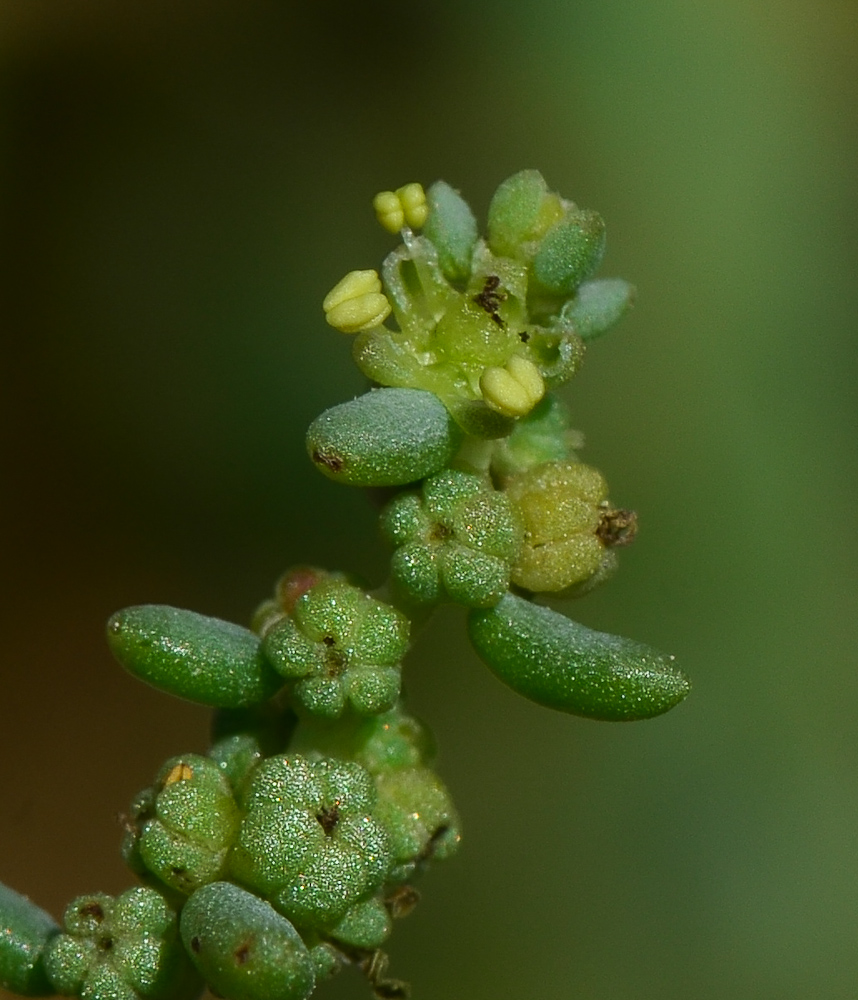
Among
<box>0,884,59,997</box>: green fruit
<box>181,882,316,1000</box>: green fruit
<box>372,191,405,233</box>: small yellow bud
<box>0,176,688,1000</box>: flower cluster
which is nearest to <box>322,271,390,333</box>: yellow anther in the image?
<box>0,176,688,1000</box>: flower cluster

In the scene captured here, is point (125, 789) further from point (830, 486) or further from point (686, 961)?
point (830, 486)

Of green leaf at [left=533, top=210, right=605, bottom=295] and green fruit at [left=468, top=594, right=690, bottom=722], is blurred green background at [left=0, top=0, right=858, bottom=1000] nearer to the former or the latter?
green fruit at [left=468, top=594, right=690, bottom=722]

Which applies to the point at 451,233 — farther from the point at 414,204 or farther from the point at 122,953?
the point at 122,953

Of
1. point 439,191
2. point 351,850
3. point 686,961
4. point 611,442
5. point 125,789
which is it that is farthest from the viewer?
point 611,442

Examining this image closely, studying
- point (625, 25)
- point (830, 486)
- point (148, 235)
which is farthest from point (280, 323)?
point (830, 486)

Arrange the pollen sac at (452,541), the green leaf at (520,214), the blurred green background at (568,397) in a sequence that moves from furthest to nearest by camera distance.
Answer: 1. the blurred green background at (568,397)
2. the green leaf at (520,214)
3. the pollen sac at (452,541)

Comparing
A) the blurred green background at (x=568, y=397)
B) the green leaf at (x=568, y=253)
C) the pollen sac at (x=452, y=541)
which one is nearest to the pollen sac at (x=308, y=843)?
the pollen sac at (x=452, y=541)

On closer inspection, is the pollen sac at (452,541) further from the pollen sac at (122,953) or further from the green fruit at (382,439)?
the pollen sac at (122,953)
